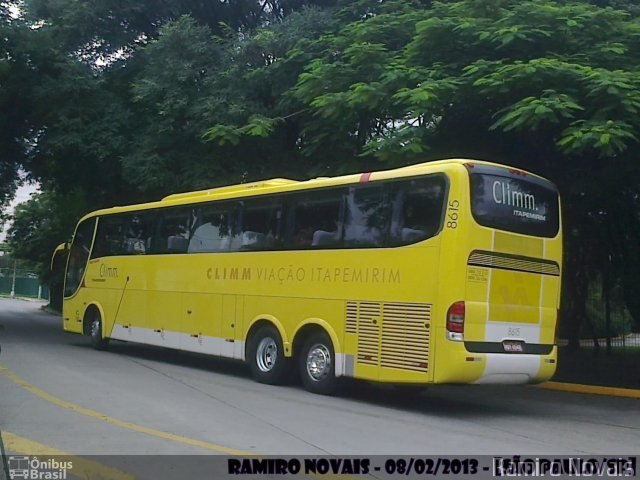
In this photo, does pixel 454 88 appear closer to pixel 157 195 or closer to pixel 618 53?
pixel 618 53

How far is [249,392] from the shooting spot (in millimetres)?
12266

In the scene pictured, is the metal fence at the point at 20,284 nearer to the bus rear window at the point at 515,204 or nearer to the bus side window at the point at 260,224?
the bus side window at the point at 260,224

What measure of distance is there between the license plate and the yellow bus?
0.02m

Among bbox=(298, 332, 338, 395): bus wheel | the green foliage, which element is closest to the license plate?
bbox=(298, 332, 338, 395): bus wheel

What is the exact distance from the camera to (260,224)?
1386 centimetres

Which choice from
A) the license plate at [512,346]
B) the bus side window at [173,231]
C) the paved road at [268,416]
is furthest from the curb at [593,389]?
the bus side window at [173,231]

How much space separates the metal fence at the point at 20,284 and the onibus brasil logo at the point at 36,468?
65846 mm

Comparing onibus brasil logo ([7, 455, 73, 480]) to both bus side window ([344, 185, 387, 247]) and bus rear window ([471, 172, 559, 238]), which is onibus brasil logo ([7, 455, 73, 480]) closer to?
bus side window ([344, 185, 387, 247])

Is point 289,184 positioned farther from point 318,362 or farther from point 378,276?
point 318,362

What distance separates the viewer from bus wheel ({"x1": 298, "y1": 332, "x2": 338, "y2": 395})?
39.7 feet

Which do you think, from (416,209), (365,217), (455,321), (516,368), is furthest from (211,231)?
(516,368)

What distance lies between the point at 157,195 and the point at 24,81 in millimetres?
4618

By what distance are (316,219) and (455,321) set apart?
11.0ft

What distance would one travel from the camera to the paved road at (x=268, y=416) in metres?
8.06
